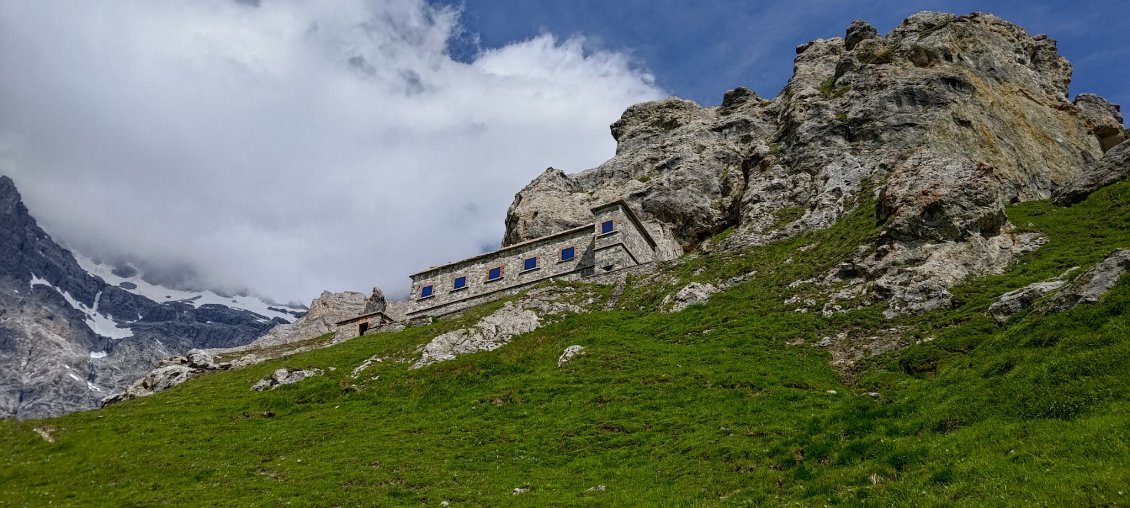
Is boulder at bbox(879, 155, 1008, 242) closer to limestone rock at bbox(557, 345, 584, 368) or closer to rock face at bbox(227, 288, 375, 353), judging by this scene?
limestone rock at bbox(557, 345, 584, 368)

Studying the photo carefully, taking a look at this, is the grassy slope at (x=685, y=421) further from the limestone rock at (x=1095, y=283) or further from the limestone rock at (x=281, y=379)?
the limestone rock at (x=281, y=379)

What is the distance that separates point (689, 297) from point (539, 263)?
1004 inches

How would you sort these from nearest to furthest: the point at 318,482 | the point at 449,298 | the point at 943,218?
the point at 318,482
the point at 943,218
the point at 449,298

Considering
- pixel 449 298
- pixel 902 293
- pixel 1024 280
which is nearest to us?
pixel 1024 280

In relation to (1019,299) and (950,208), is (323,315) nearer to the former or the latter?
(950,208)

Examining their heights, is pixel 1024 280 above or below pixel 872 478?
above

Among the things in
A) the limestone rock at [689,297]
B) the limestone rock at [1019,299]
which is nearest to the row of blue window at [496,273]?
the limestone rock at [689,297]

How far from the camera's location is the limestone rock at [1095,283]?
20.8m

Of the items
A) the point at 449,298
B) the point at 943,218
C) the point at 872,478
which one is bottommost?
the point at 872,478

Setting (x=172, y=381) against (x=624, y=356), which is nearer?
(x=624, y=356)

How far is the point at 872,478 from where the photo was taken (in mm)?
16719

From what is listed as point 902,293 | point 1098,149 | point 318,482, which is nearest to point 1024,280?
point 902,293

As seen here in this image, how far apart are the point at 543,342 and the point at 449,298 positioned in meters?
30.1

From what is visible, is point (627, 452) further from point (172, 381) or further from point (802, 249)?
point (172, 381)
